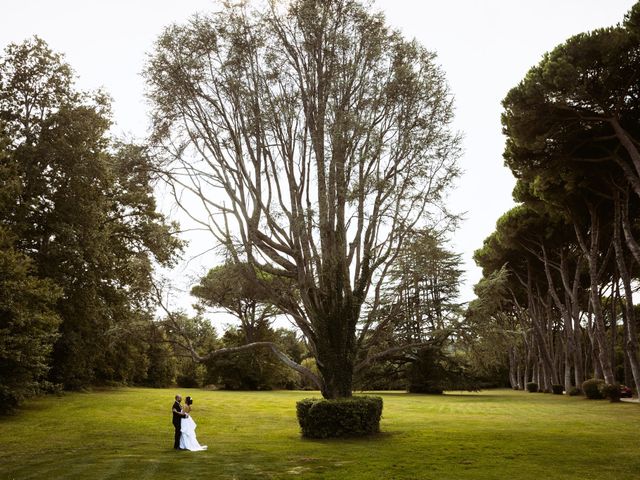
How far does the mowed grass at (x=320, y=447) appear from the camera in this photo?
11000 mm

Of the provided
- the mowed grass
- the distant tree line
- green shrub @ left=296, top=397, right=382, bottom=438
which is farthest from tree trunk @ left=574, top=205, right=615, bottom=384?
green shrub @ left=296, top=397, right=382, bottom=438

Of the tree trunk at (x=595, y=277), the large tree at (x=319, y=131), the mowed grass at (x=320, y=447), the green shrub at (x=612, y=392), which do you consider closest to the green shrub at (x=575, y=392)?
the tree trunk at (x=595, y=277)

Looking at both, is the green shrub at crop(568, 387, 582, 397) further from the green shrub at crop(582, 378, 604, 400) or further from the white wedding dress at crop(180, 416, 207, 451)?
the white wedding dress at crop(180, 416, 207, 451)

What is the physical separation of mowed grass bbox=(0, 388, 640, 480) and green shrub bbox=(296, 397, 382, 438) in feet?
1.69

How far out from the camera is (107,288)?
31.3m

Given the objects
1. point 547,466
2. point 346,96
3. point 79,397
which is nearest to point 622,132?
point 346,96

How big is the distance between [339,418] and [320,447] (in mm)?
1731

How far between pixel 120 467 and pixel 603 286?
151 feet

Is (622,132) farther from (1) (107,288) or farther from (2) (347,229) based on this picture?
(1) (107,288)

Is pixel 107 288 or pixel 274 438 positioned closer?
pixel 274 438

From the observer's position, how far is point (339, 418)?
16062mm

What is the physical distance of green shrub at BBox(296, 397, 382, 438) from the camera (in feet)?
52.7

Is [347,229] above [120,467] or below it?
above

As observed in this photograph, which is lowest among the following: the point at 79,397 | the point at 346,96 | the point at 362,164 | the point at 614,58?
the point at 79,397
